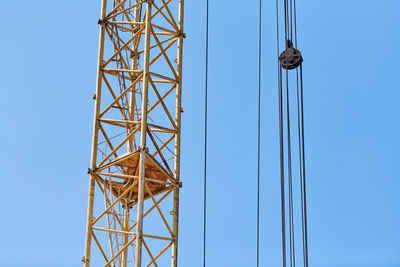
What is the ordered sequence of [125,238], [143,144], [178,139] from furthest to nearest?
[178,139] < [125,238] < [143,144]

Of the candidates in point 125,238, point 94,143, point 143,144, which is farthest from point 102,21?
point 125,238

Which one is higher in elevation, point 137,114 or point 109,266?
point 137,114

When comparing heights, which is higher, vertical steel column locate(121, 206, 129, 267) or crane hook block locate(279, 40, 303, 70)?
crane hook block locate(279, 40, 303, 70)

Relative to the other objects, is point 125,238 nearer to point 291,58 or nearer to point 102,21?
point 102,21

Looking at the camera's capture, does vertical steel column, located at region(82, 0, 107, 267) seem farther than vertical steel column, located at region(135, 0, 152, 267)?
Yes

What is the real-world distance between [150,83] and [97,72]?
92.9 inches

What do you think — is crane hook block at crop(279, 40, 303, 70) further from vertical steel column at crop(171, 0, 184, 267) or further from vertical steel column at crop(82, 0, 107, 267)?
vertical steel column at crop(82, 0, 107, 267)

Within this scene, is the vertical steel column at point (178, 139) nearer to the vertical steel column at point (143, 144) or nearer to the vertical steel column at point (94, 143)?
the vertical steel column at point (143, 144)

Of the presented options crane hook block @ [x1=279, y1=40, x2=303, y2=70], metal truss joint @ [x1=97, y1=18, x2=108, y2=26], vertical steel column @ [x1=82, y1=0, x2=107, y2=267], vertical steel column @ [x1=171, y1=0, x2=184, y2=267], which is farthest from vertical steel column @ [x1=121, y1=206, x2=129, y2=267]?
crane hook block @ [x1=279, y1=40, x2=303, y2=70]

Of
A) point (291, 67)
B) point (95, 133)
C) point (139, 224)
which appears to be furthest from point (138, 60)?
point (291, 67)

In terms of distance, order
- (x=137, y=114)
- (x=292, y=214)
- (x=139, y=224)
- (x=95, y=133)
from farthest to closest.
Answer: (x=137, y=114) < (x=95, y=133) < (x=139, y=224) < (x=292, y=214)

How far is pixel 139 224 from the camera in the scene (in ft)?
104

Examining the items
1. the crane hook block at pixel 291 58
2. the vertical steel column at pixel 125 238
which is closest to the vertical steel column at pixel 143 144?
the vertical steel column at pixel 125 238

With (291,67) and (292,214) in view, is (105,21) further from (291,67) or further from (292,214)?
(292,214)
